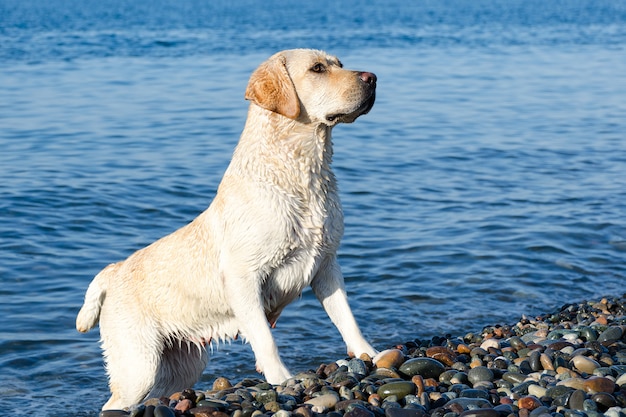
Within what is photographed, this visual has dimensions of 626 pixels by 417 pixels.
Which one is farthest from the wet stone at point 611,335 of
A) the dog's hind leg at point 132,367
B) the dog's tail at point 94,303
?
the dog's tail at point 94,303

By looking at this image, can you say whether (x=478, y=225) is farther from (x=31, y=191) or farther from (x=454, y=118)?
(x=454, y=118)

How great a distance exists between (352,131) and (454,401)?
537 inches

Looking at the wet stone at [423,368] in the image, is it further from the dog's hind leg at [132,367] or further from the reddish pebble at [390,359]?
the dog's hind leg at [132,367]

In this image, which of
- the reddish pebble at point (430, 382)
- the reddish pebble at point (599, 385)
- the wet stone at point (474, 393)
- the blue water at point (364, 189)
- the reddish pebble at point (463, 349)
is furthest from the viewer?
the blue water at point (364, 189)

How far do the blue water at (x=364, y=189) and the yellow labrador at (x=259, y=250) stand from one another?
1.52 metres

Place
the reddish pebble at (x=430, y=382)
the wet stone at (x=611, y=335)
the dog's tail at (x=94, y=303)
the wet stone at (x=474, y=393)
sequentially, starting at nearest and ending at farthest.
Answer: the wet stone at (x=474, y=393), the reddish pebble at (x=430, y=382), the wet stone at (x=611, y=335), the dog's tail at (x=94, y=303)

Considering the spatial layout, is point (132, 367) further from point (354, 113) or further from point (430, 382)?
point (354, 113)

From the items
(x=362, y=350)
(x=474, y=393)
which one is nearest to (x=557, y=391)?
(x=474, y=393)

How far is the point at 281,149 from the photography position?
18.5 ft

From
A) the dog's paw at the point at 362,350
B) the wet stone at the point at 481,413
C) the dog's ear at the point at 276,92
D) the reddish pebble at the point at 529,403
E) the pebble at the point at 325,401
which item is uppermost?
the dog's ear at the point at 276,92

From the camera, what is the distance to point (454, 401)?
4.75 metres

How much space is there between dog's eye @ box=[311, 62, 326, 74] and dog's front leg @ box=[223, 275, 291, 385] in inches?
53.5

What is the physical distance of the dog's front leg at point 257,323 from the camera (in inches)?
215

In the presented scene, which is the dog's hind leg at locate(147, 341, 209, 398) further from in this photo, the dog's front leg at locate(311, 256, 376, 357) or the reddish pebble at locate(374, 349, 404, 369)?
the reddish pebble at locate(374, 349, 404, 369)
